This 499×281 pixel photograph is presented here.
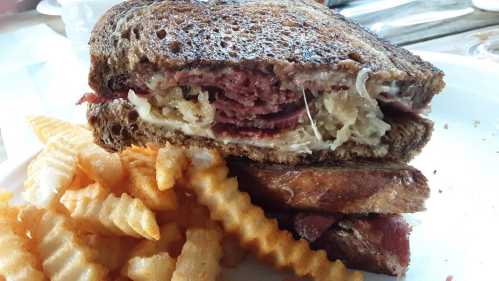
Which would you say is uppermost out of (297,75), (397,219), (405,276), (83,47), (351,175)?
(297,75)

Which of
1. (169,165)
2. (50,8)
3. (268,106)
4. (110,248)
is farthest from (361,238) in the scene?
(50,8)

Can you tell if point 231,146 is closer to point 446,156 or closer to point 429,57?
point 446,156

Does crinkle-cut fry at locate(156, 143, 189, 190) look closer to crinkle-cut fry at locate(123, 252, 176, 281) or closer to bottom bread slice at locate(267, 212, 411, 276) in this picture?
crinkle-cut fry at locate(123, 252, 176, 281)

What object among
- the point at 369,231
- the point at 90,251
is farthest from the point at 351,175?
the point at 90,251

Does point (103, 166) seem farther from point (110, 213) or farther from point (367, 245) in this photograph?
point (367, 245)

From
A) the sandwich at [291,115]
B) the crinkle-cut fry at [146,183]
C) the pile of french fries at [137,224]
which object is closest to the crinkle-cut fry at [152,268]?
the pile of french fries at [137,224]

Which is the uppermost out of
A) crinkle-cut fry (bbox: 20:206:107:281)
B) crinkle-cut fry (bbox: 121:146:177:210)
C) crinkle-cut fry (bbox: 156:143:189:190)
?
crinkle-cut fry (bbox: 156:143:189:190)

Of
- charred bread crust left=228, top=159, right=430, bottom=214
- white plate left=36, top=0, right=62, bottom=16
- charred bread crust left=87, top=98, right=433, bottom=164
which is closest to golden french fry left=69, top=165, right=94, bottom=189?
charred bread crust left=87, top=98, right=433, bottom=164
